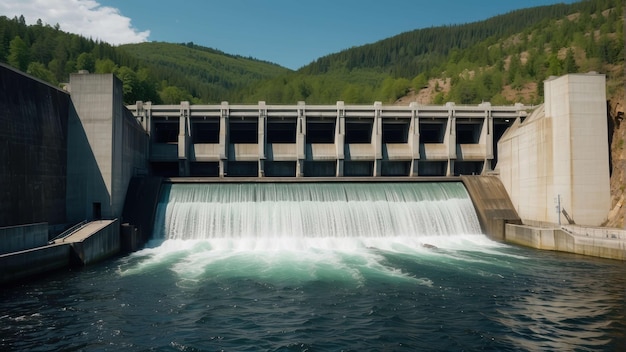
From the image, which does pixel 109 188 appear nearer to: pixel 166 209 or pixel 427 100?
pixel 166 209

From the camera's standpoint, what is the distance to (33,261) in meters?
18.6

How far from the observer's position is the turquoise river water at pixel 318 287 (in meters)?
12.4

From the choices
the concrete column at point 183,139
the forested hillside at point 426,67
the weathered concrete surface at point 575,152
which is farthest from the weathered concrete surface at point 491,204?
the forested hillside at point 426,67

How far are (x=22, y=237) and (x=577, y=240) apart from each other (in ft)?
97.0

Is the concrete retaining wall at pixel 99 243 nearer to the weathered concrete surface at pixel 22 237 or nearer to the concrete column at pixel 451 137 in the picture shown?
the weathered concrete surface at pixel 22 237

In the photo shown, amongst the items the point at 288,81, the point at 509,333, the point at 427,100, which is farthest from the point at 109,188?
the point at 288,81

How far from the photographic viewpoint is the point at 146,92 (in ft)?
257

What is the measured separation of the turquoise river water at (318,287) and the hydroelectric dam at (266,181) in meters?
0.27

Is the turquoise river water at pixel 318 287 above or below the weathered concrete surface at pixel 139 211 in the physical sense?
below

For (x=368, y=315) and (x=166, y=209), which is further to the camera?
(x=166, y=209)

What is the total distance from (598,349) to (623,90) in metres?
24.3

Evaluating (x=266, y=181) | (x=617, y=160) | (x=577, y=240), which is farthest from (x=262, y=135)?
(x=617, y=160)

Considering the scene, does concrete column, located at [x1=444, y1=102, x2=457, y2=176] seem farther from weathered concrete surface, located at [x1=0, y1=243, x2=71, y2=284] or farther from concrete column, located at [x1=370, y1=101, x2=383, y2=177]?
weathered concrete surface, located at [x1=0, y1=243, x2=71, y2=284]

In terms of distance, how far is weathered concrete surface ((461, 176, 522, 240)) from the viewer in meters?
30.0
